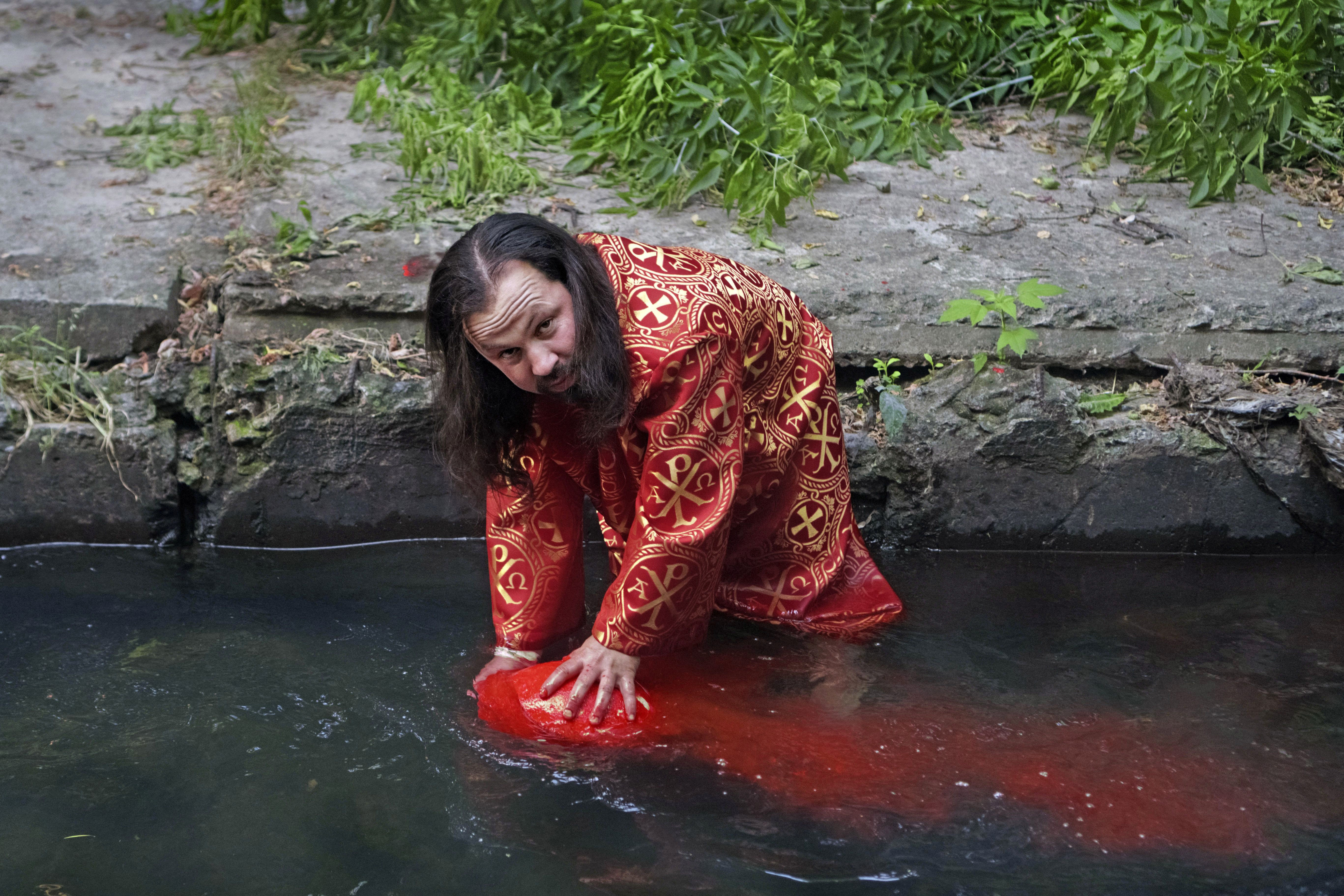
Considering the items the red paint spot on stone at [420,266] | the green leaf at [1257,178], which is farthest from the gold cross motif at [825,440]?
the green leaf at [1257,178]

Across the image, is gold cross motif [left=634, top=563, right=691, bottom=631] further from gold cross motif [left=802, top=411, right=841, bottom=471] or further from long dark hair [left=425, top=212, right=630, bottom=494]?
gold cross motif [left=802, top=411, right=841, bottom=471]

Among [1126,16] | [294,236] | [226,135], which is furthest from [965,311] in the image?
[226,135]

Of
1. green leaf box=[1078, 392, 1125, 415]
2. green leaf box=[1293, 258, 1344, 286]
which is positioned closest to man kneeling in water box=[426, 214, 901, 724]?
green leaf box=[1078, 392, 1125, 415]

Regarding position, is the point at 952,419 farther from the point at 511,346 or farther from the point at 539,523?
the point at 511,346

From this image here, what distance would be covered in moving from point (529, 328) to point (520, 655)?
91cm

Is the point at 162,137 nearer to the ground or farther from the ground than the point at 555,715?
farther from the ground

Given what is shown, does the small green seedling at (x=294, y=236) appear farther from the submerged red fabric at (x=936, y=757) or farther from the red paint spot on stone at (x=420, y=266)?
the submerged red fabric at (x=936, y=757)

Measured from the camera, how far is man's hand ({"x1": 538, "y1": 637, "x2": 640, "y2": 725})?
2.27 metres

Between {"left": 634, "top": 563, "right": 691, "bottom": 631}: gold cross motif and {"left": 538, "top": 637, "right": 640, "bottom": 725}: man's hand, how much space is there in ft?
0.35

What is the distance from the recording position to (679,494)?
7.23ft

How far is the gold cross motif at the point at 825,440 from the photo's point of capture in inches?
104

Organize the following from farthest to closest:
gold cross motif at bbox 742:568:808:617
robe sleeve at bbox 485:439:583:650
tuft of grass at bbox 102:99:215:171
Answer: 1. tuft of grass at bbox 102:99:215:171
2. gold cross motif at bbox 742:568:808:617
3. robe sleeve at bbox 485:439:583:650

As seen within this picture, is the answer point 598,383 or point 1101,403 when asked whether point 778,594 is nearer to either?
point 598,383

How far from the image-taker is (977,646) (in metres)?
2.79
